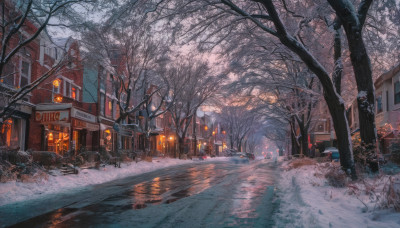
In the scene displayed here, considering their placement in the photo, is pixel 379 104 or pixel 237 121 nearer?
pixel 379 104

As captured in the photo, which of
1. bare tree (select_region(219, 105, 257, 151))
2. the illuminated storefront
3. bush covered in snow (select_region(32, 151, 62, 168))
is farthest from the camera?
bare tree (select_region(219, 105, 257, 151))

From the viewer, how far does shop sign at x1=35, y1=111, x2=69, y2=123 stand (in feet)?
70.2

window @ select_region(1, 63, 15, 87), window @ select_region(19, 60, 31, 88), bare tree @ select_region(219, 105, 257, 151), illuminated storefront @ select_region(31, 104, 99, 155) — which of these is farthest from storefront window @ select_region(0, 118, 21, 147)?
bare tree @ select_region(219, 105, 257, 151)

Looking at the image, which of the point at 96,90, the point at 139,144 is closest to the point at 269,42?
the point at 96,90

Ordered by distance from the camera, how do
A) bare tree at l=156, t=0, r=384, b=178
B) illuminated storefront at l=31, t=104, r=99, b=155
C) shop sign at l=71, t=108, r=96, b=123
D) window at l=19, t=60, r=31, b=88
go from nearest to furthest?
bare tree at l=156, t=0, r=384, b=178 → window at l=19, t=60, r=31, b=88 → illuminated storefront at l=31, t=104, r=99, b=155 → shop sign at l=71, t=108, r=96, b=123

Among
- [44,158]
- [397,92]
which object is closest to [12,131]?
[44,158]

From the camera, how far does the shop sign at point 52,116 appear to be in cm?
2139

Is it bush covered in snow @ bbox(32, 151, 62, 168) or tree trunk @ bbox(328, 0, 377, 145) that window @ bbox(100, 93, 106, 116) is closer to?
bush covered in snow @ bbox(32, 151, 62, 168)

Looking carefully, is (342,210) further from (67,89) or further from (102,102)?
(102,102)

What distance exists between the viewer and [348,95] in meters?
24.4

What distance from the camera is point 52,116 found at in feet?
70.4

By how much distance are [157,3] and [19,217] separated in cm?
688

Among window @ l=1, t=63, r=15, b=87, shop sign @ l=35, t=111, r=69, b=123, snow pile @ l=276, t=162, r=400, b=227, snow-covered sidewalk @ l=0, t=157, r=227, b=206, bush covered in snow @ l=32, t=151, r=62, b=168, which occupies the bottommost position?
snow-covered sidewalk @ l=0, t=157, r=227, b=206

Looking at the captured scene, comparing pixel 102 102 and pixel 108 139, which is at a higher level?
pixel 102 102
